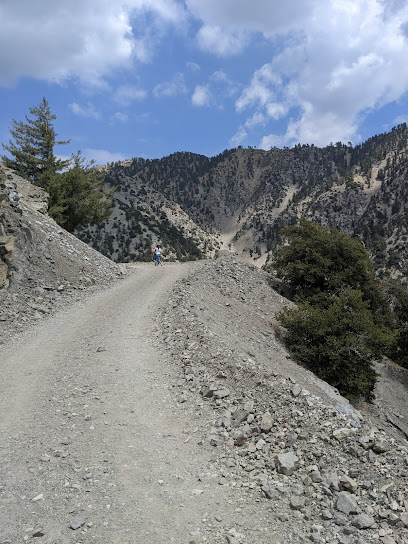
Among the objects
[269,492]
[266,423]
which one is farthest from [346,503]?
[266,423]

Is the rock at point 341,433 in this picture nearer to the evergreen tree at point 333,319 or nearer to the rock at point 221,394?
the rock at point 221,394

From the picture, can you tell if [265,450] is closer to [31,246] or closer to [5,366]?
[5,366]

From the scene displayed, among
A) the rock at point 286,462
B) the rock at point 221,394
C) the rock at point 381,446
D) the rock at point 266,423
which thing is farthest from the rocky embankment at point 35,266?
the rock at point 381,446

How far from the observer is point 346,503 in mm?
5098

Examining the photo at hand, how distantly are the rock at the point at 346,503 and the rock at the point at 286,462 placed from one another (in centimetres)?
84

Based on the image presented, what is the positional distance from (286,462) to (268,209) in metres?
173

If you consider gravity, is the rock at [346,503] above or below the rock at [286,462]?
above

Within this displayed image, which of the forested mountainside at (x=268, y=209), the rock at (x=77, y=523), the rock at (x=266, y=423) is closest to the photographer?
the rock at (x=77, y=523)

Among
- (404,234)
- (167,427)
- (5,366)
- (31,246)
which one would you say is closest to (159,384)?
(167,427)

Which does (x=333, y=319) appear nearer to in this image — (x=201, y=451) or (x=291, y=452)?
(x=291, y=452)

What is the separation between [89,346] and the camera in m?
11.0

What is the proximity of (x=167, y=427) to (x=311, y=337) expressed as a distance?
435 inches

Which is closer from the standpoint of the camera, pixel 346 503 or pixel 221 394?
pixel 346 503

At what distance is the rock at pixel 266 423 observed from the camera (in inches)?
274
